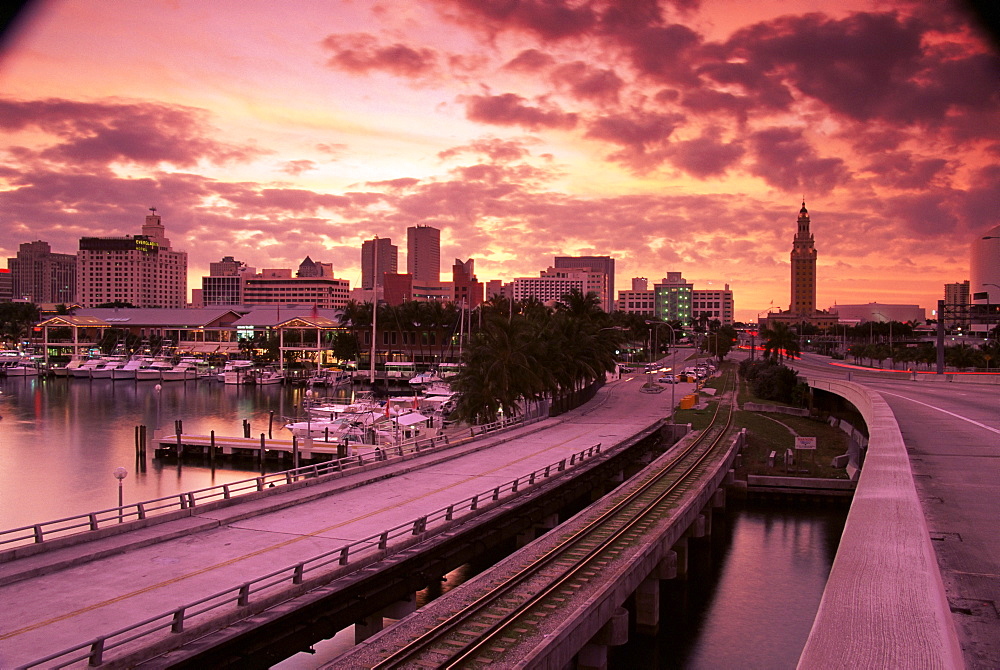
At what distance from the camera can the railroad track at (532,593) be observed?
1712 centimetres

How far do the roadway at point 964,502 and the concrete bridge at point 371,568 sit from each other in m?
0.09

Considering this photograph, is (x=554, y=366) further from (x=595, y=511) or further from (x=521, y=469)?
(x=595, y=511)

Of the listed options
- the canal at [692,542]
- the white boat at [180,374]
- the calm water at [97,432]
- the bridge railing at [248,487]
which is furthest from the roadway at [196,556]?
the white boat at [180,374]

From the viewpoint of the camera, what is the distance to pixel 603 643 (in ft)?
72.0

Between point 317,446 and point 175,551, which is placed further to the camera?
point 317,446

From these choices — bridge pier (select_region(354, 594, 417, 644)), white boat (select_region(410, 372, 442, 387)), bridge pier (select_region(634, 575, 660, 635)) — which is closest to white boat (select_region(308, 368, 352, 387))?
white boat (select_region(410, 372, 442, 387))

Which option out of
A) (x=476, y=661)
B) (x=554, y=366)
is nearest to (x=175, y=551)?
(x=476, y=661)

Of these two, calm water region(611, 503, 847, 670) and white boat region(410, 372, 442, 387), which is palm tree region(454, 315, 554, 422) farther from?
white boat region(410, 372, 442, 387)

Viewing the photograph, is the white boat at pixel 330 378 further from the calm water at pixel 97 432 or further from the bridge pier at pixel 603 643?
the bridge pier at pixel 603 643

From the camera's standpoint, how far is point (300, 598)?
19.0 metres

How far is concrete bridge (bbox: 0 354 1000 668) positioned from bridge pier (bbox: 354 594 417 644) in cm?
7

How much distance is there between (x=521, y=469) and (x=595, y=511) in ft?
22.2

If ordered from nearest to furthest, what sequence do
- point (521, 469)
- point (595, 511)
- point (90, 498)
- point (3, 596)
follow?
1. point (3, 596)
2. point (595, 511)
3. point (521, 469)
4. point (90, 498)

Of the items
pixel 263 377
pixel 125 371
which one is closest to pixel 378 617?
pixel 263 377
